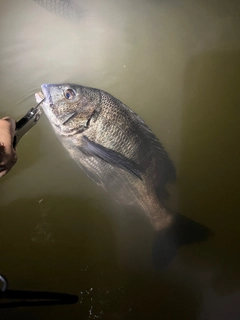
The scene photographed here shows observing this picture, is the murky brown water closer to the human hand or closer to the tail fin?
the tail fin

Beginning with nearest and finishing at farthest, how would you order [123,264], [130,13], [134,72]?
1. [123,264]
2. [134,72]
3. [130,13]

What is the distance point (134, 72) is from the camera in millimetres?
1973

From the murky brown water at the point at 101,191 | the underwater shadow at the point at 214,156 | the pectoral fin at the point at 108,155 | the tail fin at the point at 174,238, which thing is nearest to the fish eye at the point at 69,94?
the pectoral fin at the point at 108,155

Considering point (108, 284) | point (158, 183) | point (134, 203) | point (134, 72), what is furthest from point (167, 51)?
point (108, 284)

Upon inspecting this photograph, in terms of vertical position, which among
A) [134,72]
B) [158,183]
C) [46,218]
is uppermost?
[134,72]

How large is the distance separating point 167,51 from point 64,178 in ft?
3.71

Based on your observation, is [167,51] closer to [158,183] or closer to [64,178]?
[158,183]

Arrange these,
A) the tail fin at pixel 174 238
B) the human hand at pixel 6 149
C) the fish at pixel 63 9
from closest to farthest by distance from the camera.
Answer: the human hand at pixel 6 149, the tail fin at pixel 174 238, the fish at pixel 63 9

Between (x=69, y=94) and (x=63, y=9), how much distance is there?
3.29ft

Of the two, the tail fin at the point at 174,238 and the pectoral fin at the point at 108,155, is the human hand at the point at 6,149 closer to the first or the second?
the pectoral fin at the point at 108,155

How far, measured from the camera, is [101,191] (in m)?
1.79

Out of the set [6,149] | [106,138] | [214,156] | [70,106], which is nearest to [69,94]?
[70,106]

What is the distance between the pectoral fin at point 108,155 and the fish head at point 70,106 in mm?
89

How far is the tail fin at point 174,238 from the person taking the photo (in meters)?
1.65
